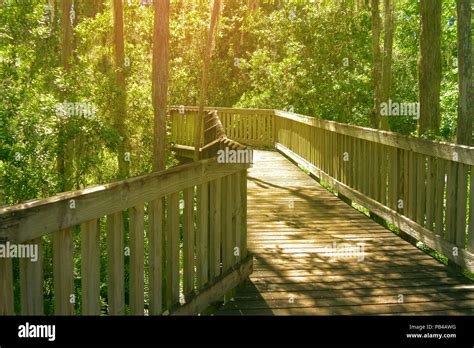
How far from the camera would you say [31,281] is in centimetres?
325

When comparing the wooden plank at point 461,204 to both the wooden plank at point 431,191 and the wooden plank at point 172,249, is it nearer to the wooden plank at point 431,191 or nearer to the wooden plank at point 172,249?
the wooden plank at point 431,191

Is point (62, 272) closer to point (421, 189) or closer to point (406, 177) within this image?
point (421, 189)

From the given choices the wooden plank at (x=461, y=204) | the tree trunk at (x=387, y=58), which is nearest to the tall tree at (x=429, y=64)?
the wooden plank at (x=461, y=204)

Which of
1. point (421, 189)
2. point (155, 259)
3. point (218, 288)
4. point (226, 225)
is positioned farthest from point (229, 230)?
point (421, 189)

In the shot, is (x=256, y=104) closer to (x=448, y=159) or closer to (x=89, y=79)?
(x=89, y=79)

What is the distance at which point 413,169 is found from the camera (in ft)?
27.1

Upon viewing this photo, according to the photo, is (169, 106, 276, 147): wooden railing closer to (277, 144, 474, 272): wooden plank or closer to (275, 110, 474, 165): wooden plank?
(275, 110, 474, 165): wooden plank

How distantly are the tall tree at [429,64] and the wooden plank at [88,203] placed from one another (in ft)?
18.4

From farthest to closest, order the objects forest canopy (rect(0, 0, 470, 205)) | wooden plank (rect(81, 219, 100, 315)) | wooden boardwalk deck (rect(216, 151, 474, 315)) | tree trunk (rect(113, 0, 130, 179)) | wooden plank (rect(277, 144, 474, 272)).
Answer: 1. tree trunk (rect(113, 0, 130, 179))
2. forest canopy (rect(0, 0, 470, 205))
3. wooden plank (rect(277, 144, 474, 272))
4. wooden boardwalk deck (rect(216, 151, 474, 315))
5. wooden plank (rect(81, 219, 100, 315))

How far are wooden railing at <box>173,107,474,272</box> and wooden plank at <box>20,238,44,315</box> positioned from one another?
4.44 meters

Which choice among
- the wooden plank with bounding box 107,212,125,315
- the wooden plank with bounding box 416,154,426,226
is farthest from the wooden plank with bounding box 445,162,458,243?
the wooden plank with bounding box 107,212,125,315

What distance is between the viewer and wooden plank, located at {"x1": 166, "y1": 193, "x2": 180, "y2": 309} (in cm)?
491
